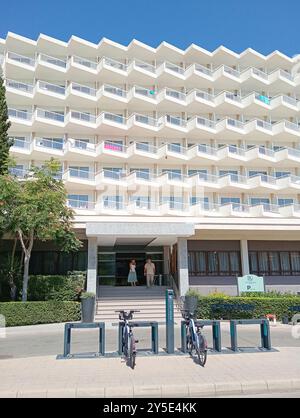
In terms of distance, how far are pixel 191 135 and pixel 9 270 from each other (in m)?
20.4

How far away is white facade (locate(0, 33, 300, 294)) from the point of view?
2977cm

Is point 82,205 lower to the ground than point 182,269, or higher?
higher

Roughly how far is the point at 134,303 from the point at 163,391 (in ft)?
45.2

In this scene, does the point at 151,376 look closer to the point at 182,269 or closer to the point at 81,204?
the point at 182,269

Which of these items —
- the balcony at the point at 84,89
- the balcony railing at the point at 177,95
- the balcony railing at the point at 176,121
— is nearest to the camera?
the balcony at the point at 84,89

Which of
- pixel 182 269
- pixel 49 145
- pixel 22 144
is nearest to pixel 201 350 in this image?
pixel 182 269

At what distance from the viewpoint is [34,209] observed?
16.5 m

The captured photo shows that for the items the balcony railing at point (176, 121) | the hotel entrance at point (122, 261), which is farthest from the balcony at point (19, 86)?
the hotel entrance at point (122, 261)

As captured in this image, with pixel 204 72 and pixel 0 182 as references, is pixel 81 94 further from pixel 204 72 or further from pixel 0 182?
pixel 0 182

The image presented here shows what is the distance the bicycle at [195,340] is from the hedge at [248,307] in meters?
8.50

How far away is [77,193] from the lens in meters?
30.1

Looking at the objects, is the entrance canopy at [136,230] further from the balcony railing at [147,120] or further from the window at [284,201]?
the window at [284,201]

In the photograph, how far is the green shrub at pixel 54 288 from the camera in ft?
59.4

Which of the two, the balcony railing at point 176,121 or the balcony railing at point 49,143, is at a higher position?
the balcony railing at point 176,121
